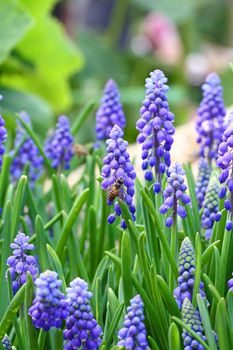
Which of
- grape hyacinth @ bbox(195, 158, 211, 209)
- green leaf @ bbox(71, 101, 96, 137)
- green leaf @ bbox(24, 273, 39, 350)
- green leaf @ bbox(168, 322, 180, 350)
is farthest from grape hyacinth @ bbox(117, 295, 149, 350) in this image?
green leaf @ bbox(71, 101, 96, 137)

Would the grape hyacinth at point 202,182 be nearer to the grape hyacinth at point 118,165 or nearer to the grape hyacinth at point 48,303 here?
the grape hyacinth at point 118,165

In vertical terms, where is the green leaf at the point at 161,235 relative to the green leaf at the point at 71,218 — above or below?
below

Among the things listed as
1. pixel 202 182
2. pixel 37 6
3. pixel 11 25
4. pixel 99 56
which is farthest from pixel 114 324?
pixel 99 56

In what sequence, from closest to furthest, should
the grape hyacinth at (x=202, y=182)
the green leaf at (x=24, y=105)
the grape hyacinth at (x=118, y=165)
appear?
1. the grape hyacinth at (x=118, y=165)
2. the grape hyacinth at (x=202, y=182)
3. the green leaf at (x=24, y=105)

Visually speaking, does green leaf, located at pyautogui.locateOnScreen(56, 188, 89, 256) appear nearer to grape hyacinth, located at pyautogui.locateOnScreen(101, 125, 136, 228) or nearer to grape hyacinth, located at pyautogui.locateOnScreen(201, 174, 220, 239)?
grape hyacinth, located at pyautogui.locateOnScreen(101, 125, 136, 228)

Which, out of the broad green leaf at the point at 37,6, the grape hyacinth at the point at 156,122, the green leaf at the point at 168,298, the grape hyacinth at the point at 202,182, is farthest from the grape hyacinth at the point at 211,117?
the broad green leaf at the point at 37,6
